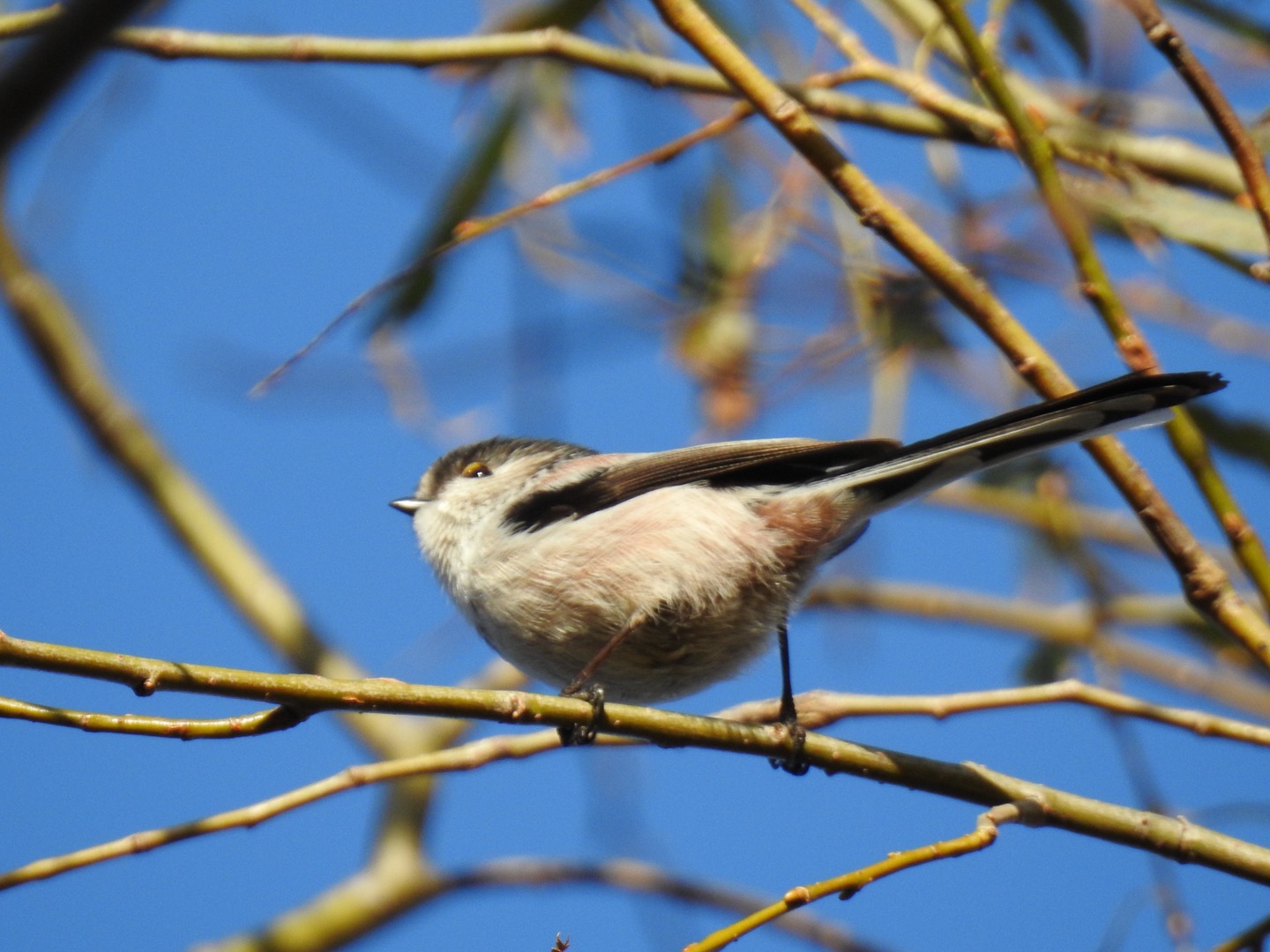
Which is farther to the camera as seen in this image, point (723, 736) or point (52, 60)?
point (723, 736)

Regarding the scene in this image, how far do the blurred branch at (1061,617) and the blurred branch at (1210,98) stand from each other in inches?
69.3

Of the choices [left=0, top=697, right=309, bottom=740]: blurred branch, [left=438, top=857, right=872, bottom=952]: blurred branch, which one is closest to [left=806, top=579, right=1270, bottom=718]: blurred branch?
[left=438, top=857, right=872, bottom=952]: blurred branch

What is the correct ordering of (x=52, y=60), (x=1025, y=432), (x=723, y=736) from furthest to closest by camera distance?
(x=1025, y=432) < (x=723, y=736) < (x=52, y=60)

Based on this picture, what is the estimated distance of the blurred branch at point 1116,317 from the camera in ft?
5.85

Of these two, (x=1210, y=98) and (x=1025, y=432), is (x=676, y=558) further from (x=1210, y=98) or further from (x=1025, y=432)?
(x=1210, y=98)

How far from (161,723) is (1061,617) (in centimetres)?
296

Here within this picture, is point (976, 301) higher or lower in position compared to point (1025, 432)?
higher

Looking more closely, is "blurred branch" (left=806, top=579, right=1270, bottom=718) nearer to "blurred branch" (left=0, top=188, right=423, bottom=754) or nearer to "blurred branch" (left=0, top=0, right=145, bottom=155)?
"blurred branch" (left=0, top=188, right=423, bottom=754)

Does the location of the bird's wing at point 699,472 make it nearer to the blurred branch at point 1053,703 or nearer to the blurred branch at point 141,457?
the blurred branch at point 1053,703

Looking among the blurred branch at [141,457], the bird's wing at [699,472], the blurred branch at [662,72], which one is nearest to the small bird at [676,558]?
the bird's wing at [699,472]

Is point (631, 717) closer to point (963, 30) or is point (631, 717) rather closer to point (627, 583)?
point (627, 583)

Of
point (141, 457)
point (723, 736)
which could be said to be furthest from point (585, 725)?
point (141, 457)

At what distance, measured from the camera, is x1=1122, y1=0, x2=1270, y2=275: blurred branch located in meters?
1.67

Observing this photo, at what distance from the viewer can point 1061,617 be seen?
3.82m
